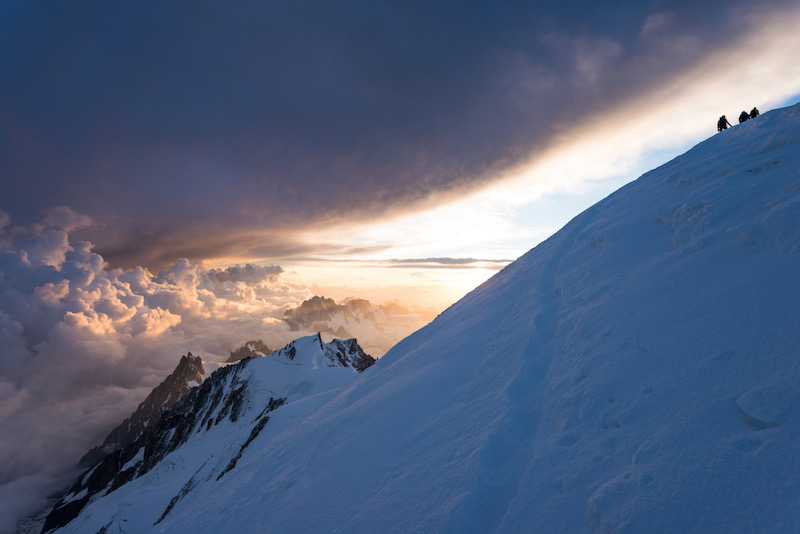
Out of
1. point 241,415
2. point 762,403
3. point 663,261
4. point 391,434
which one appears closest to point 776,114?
point 663,261

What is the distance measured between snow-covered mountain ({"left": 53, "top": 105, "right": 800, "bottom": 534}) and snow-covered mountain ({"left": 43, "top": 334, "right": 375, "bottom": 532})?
1947cm

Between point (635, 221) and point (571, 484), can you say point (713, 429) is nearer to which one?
point (571, 484)

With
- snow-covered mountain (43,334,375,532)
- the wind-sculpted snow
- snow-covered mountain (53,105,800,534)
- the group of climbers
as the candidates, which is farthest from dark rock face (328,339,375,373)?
the group of climbers

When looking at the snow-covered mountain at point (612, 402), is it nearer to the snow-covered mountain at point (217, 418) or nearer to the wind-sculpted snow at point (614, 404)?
the wind-sculpted snow at point (614, 404)

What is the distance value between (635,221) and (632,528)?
11734 mm

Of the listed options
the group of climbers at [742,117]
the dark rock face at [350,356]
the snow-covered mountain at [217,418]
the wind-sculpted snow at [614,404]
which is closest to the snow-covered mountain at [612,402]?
the wind-sculpted snow at [614,404]

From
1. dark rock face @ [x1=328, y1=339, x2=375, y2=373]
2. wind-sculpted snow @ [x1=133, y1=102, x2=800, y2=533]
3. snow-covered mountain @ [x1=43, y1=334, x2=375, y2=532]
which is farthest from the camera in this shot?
dark rock face @ [x1=328, y1=339, x2=375, y2=373]

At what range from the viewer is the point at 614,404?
632cm

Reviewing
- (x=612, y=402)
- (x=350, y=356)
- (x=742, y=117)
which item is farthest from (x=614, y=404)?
(x=350, y=356)

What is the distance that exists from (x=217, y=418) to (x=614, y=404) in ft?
316

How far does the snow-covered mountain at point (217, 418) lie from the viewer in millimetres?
41344

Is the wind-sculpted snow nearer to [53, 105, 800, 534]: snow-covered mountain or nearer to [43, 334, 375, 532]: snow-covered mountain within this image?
[53, 105, 800, 534]: snow-covered mountain

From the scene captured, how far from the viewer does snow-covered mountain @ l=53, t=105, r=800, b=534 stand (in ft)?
15.1

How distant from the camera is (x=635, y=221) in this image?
12789mm
